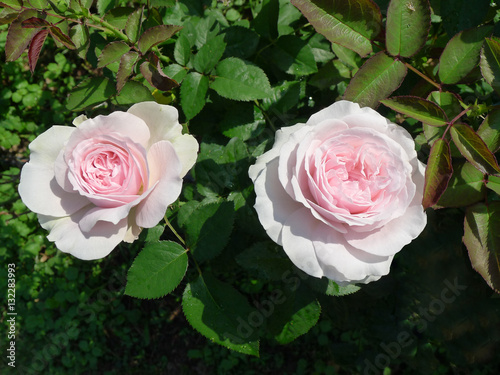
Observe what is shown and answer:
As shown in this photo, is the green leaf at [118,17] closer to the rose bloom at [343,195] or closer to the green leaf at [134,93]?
the green leaf at [134,93]

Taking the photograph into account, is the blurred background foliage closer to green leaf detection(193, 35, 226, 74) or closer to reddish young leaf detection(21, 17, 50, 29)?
green leaf detection(193, 35, 226, 74)

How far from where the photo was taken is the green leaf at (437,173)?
872 millimetres

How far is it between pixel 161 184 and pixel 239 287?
1632 mm

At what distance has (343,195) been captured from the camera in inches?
35.9

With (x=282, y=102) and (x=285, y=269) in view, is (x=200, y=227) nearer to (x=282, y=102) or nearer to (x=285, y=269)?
(x=285, y=269)

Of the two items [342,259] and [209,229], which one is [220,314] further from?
[342,259]

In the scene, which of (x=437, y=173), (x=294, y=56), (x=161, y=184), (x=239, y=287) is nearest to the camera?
(x=437, y=173)

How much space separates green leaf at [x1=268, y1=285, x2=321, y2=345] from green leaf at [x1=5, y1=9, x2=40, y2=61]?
3.16 ft

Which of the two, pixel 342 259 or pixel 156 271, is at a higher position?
pixel 342 259

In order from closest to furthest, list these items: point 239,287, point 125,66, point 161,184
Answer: point 161,184
point 125,66
point 239,287

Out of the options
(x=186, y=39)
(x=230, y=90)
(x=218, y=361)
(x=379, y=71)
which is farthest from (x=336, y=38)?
(x=218, y=361)

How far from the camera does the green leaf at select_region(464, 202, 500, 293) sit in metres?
0.96

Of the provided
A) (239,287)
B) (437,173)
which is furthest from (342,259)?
(239,287)

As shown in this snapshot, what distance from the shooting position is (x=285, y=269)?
126 centimetres
